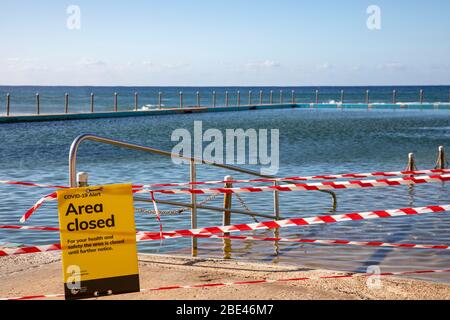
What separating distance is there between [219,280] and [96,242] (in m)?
1.35

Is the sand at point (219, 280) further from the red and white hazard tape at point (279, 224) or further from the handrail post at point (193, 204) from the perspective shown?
the handrail post at point (193, 204)

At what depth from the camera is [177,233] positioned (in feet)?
23.3

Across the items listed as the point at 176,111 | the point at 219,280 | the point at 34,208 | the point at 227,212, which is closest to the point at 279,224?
the point at 219,280

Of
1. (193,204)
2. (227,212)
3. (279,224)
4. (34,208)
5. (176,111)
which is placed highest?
(34,208)

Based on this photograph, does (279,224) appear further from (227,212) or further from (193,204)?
(227,212)

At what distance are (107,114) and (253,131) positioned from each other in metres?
11.8

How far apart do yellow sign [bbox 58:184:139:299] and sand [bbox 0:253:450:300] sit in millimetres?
232

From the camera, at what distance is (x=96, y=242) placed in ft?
19.2

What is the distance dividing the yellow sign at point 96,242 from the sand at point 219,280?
23cm

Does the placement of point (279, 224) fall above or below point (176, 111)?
above

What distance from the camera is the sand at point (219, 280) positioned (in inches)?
241

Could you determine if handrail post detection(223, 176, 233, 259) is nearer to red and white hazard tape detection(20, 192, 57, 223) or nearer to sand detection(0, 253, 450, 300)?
sand detection(0, 253, 450, 300)

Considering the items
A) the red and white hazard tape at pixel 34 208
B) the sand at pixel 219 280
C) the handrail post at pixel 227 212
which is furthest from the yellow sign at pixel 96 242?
the handrail post at pixel 227 212

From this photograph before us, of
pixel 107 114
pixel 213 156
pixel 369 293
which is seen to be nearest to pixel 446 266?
pixel 369 293
